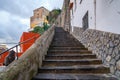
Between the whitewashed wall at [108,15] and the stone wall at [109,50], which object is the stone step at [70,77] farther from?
the whitewashed wall at [108,15]

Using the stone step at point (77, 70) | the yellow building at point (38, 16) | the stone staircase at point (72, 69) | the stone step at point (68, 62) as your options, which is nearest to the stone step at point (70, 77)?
the stone staircase at point (72, 69)

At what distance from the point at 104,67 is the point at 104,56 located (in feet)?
1.72

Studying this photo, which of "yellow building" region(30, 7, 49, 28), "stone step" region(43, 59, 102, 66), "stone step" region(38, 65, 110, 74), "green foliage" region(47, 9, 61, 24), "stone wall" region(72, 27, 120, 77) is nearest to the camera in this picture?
"stone wall" region(72, 27, 120, 77)

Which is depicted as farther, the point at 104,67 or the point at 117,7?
the point at 104,67

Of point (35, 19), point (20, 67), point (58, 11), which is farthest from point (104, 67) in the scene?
point (35, 19)

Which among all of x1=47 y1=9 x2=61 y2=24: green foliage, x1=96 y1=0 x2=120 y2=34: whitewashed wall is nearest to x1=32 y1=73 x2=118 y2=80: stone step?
x1=96 y1=0 x2=120 y2=34: whitewashed wall

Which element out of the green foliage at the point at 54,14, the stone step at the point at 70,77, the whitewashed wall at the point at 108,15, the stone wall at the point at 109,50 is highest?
the green foliage at the point at 54,14

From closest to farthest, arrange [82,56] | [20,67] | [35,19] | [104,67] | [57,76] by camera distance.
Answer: [20,67] < [57,76] < [104,67] < [82,56] < [35,19]

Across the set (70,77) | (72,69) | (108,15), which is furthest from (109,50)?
(70,77)

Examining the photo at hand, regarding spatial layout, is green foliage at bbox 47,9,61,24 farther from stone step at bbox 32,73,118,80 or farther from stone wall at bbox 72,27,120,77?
stone step at bbox 32,73,118,80

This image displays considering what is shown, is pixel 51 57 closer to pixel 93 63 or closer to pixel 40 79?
pixel 93 63

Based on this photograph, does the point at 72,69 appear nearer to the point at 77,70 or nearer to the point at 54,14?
the point at 77,70

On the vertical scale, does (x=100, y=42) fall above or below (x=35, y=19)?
below

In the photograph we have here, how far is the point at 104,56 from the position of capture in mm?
5434
